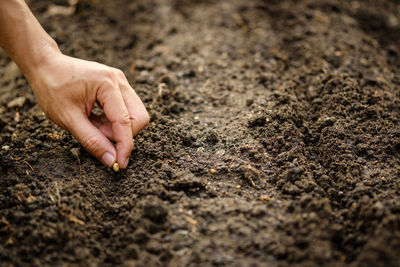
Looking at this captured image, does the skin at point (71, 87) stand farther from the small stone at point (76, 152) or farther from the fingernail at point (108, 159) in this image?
the small stone at point (76, 152)

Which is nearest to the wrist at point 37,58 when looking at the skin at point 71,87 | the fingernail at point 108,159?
the skin at point 71,87

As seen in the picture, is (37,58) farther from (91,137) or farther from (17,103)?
(17,103)

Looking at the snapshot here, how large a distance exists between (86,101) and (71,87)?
0.38 feet

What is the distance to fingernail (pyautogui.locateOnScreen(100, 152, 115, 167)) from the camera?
1940 mm

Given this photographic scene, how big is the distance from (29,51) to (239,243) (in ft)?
5.15

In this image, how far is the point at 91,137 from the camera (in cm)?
189

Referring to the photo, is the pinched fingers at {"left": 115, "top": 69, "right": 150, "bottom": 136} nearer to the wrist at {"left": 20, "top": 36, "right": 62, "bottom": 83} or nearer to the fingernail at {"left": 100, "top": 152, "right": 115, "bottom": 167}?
the fingernail at {"left": 100, "top": 152, "right": 115, "bottom": 167}

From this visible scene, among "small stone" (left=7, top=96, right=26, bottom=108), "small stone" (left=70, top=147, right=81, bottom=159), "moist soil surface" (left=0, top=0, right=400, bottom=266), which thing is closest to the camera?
"moist soil surface" (left=0, top=0, right=400, bottom=266)

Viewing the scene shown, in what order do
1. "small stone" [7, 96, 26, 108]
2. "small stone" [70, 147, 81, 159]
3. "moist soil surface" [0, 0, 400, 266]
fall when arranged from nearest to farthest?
1. "moist soil surface" [0, 0, 400, 266]
2. "small stone" [70, 147, 81, 159]
3. "small stone" [7, 96, 26, 108]

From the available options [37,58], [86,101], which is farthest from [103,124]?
[37,58]

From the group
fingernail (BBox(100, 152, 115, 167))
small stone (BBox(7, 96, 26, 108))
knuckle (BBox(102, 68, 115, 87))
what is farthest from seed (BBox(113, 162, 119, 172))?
small stone (BBox(7, 96, 26, 108))

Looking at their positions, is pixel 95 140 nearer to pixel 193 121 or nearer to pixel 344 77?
pixel 193 121

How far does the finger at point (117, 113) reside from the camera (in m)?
1.88

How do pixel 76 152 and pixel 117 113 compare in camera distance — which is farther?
pixel 76 152
